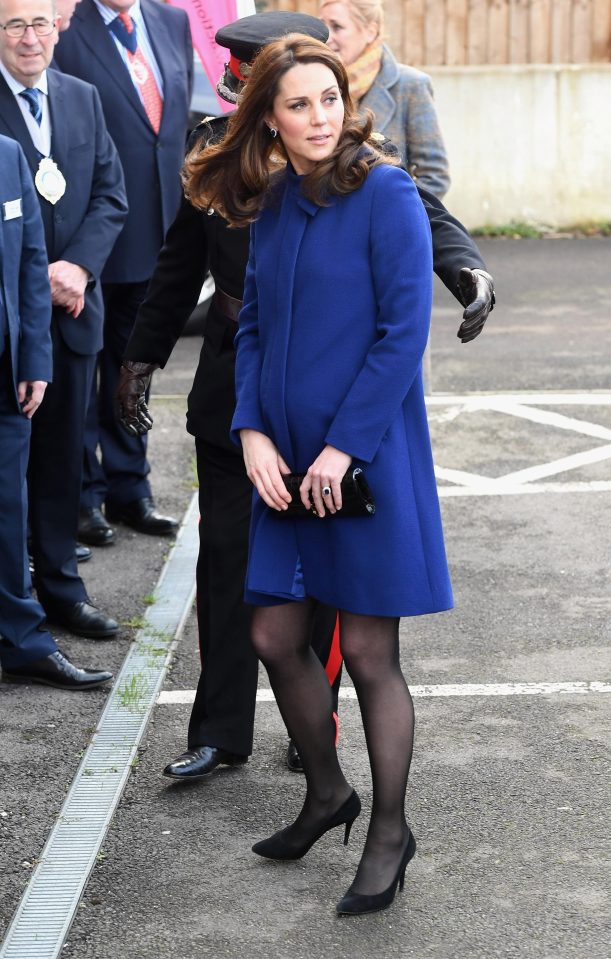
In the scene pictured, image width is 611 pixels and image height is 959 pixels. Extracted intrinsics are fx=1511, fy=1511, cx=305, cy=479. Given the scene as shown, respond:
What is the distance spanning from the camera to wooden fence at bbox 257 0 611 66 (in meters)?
13.9

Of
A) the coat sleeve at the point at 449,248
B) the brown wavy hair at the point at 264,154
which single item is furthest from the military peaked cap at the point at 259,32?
the coat sleeve at the point at 449,248

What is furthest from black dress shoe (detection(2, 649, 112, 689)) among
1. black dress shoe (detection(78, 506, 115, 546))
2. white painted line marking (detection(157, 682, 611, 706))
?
black dress shoe (detection(78, 506, 115, 546))

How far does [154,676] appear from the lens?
4.89m

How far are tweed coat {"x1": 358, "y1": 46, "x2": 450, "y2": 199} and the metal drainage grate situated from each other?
192 cm

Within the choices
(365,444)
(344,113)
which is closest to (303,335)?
(365,444)

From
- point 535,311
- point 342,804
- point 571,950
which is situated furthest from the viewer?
point 535,311

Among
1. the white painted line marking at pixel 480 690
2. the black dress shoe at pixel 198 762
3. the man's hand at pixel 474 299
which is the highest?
the man's hand at pixel 474 299

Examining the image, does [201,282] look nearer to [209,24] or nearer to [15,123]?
[15,123]

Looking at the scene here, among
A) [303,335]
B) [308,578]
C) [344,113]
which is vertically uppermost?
[344,113]

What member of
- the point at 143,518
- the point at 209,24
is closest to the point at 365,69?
the point at 209,24

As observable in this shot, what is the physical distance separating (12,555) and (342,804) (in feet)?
5.44

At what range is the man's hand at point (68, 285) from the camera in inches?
205

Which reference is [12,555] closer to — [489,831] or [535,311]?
[489,831]

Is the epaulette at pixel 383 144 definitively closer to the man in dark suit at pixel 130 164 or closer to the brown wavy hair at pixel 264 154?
the brown wavy hair at pixel 264 154
